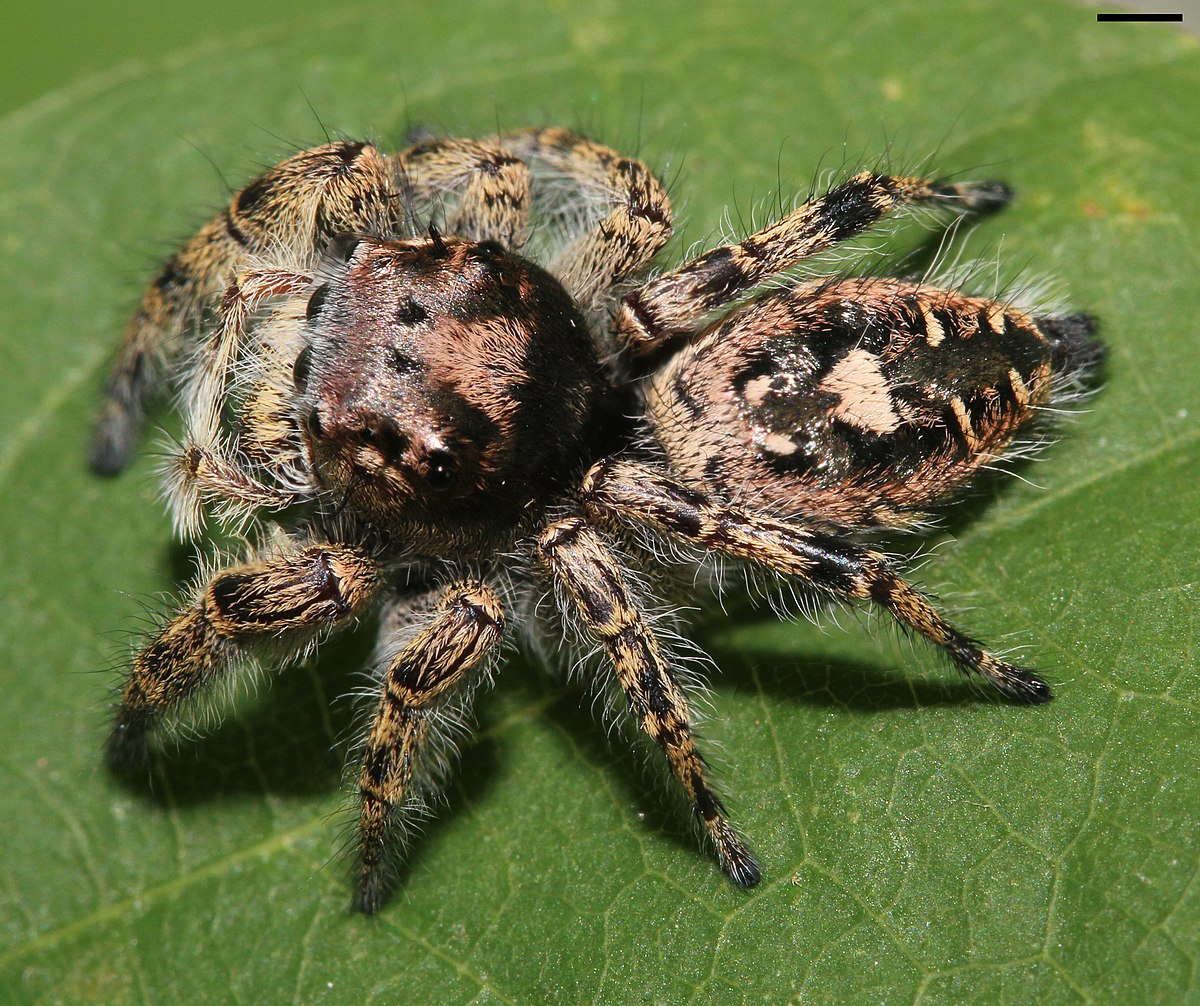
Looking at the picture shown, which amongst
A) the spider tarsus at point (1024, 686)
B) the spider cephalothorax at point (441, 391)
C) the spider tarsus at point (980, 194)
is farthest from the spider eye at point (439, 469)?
the spider tarsus at point (980, 194)

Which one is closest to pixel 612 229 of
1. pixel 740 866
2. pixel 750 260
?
pixel 750 260

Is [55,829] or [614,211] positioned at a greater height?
[614,211]

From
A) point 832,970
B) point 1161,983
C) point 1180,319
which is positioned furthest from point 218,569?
Answer: point 1180,319

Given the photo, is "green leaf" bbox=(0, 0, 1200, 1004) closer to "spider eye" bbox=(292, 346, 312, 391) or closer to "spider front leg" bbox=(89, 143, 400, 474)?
"spider front leg" bbox=(89, 143, 400, 474)

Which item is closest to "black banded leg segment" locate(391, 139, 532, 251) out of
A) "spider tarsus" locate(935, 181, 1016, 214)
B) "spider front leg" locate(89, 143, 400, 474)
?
"spider front leg" locate(89, 143, 400, 474)

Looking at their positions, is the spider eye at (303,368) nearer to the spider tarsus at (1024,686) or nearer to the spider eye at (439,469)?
the spider eye at (439,469)

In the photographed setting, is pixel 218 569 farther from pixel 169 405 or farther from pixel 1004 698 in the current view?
pixel 1004 698
